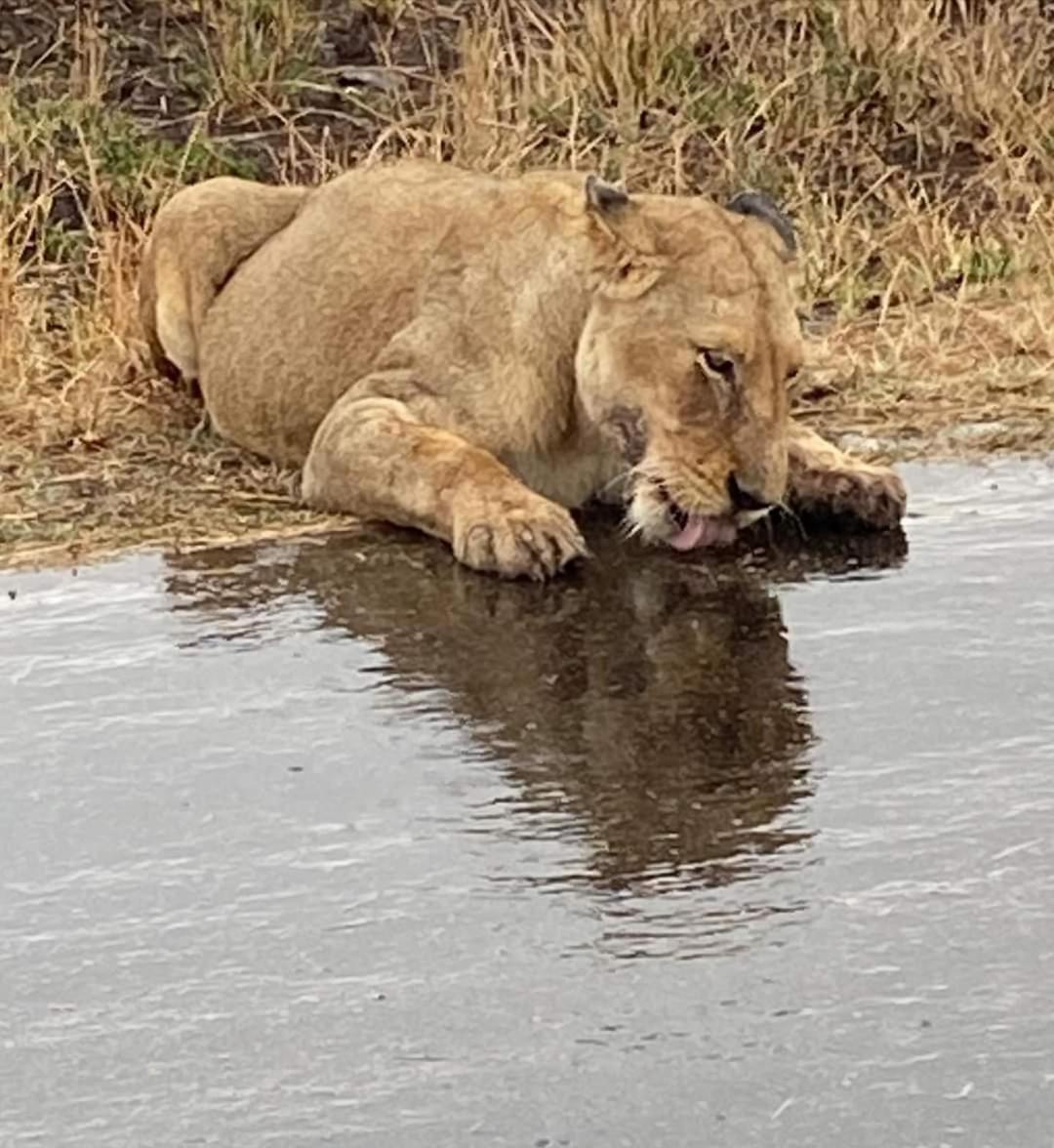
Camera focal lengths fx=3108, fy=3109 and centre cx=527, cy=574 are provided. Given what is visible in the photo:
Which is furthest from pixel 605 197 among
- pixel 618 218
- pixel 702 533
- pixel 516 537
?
pixel 516 537

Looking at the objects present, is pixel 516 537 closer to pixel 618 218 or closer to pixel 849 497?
pixel 849 497

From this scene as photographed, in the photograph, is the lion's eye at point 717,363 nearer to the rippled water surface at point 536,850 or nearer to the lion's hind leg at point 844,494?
the lion's hind leg at point 844,494

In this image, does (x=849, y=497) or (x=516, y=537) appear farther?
(x=849, y=497)

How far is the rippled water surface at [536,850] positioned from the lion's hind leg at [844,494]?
107 millimetres

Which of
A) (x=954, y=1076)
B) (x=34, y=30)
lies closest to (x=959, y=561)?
(x=954, y=1076)

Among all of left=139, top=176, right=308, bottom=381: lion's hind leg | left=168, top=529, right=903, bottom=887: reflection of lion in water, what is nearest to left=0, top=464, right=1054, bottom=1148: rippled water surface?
left=168, top=529, right=903, bottom=887: reflection of lion in water

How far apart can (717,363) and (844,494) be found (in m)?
0.36

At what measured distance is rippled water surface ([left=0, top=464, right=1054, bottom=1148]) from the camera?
3.25 m

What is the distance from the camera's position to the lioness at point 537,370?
575 cm

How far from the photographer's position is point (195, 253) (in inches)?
301

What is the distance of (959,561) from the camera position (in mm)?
5578

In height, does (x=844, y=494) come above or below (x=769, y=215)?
below

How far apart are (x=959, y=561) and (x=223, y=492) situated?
5.86 feet

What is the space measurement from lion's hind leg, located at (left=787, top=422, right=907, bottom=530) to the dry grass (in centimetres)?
80
